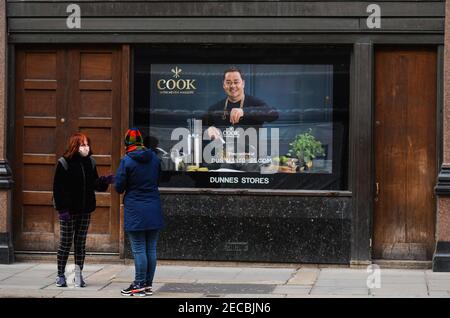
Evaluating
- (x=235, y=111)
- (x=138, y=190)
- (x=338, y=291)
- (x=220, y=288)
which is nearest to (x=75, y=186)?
(x=138, y=190)

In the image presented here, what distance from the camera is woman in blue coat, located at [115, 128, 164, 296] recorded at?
34.0 ft

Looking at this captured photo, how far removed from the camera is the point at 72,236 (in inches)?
441

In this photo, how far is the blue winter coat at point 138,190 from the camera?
1035cm

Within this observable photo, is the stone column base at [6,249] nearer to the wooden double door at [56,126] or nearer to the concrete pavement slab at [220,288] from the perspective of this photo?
the wooden double door at [56,126]

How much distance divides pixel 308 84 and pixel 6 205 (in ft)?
14.5

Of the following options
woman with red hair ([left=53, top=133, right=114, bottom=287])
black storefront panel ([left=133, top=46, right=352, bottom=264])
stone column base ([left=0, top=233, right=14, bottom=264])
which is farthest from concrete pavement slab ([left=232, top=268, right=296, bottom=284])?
stone column base ([left=0, top=233, right=14, bottom=264])

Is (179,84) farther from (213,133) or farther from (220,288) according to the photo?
(220,288)

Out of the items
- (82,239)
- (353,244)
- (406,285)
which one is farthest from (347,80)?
(82,239)

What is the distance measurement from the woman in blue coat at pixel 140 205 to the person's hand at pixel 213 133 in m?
2.57

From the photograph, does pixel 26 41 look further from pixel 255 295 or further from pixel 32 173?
pixel 255 295

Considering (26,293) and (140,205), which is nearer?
(140,205)

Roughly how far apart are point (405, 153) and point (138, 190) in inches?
158

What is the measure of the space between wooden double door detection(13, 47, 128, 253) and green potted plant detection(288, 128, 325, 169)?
8.01 ft

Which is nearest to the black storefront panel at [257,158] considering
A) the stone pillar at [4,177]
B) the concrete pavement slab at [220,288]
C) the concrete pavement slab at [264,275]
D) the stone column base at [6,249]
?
the concrete pavement slab at [264,275]
